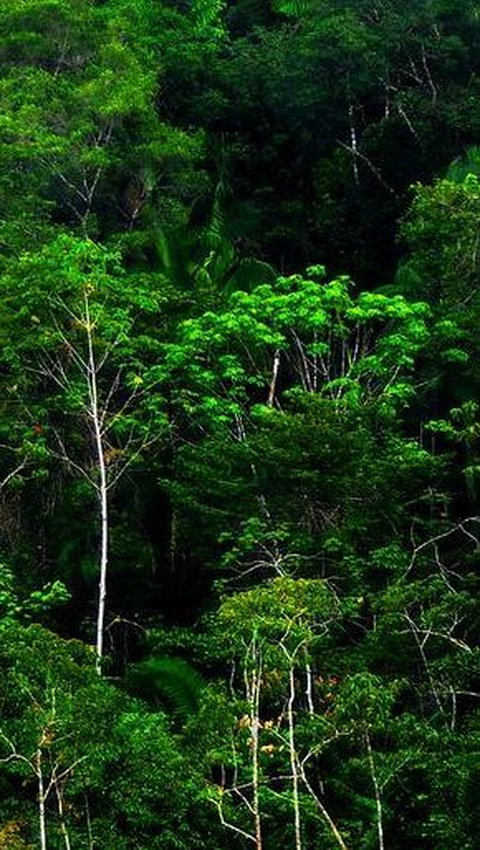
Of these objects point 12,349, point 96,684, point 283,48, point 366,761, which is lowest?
point 366,761

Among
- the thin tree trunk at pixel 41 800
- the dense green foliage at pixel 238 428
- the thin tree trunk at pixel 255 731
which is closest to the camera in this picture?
the thin tree trunk at pixel 41 800

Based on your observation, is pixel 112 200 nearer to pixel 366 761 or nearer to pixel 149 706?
pixel 149 706

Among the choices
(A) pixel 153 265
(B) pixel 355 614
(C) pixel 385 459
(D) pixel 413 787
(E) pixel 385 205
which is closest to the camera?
(D) pixel 413 787

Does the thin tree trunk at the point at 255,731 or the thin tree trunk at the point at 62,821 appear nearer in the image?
the thin tree trunk at the point at 255,731

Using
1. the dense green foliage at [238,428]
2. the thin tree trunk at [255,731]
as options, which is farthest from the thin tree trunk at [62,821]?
the thin tree trunk at [255,731]

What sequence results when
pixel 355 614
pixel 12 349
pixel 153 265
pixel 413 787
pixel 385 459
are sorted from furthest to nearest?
pixel 153 265 < pixel 12 349 < pixel 385 459 < pixel 355 614 < pixel 413 787

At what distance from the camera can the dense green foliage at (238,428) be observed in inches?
402

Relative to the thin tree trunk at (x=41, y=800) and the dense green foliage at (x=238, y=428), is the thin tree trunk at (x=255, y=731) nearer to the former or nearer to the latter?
the dense green foliage at (x=238, y=428)

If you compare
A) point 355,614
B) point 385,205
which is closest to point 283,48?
point 385,205

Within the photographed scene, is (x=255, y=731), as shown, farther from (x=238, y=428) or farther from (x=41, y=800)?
(x=238, y=428)

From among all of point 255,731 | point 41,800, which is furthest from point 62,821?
point 255,731

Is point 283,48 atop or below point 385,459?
atop

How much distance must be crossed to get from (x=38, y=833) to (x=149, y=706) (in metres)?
2.30

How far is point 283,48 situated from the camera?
21.1 metres
